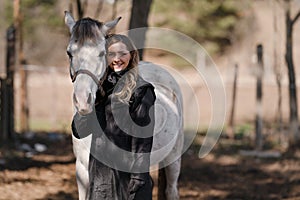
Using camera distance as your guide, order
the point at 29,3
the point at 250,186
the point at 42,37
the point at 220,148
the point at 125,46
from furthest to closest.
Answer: the point at 42,37, the point at 29,3, the point at 220,148, the point at 250,186, the point at 125,46

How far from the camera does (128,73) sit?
11.8 feet

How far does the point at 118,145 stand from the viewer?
3561 mm

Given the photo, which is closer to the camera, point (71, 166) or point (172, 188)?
point (172, 188)

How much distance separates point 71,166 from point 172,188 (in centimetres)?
333

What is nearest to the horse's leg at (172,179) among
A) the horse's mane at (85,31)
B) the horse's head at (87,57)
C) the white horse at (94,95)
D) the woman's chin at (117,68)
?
the white horse at (94,95)

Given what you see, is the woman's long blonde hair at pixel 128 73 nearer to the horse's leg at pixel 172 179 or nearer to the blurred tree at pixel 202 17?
the horse's leg at pixel 172 179

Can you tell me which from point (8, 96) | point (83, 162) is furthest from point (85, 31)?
point (8, 96)

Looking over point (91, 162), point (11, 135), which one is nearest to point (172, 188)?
point (91, 162)

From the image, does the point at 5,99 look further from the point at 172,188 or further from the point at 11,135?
the point at 172,188

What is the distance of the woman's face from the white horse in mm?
94

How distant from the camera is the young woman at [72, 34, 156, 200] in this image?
3533 millimetres

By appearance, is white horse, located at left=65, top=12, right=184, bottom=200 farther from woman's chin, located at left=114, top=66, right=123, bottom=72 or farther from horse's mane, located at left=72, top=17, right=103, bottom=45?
woman's chin, located at left=114, top=66, right=123, bottom=72

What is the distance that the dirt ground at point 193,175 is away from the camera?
6.93 meters

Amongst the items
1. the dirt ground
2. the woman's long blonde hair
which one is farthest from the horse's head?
the dirt ground
